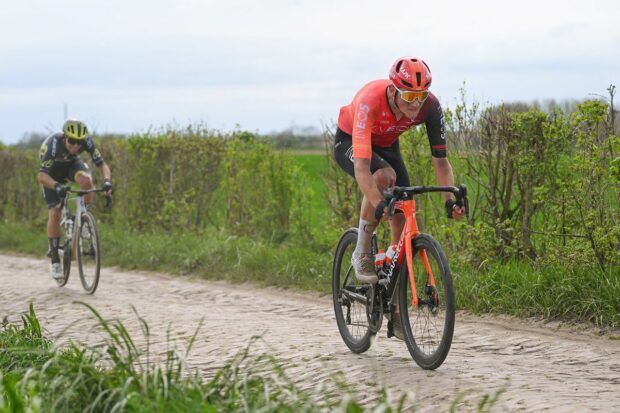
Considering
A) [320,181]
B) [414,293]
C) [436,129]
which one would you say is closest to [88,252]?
[320,181]

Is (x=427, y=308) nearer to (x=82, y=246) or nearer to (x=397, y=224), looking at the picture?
(x=397, y=224)

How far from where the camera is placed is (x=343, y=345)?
25.0 feet

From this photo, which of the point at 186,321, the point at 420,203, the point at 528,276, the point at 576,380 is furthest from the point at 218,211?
Result: the point at 576,380

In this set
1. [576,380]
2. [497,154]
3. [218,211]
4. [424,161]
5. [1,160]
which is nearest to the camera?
[576,380]

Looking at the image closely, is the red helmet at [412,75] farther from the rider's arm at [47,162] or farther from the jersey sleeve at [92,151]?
the rider's arm at [47,162]

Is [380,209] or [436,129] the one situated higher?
[436,129]

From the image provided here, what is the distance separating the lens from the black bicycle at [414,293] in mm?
6090

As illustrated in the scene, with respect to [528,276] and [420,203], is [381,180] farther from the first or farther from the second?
[420,203]

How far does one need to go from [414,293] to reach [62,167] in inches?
293

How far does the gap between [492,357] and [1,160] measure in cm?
→ 1653

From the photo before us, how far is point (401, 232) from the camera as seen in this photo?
6.82 metres

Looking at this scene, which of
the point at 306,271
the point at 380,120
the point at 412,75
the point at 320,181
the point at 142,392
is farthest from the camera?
the point at 320,181

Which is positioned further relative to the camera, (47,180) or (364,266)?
(47,180)

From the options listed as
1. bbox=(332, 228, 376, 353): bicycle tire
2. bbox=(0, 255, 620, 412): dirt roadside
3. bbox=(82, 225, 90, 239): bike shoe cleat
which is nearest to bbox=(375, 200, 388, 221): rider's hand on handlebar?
bbox=(0, 255, 620, 412): dirt roadside
